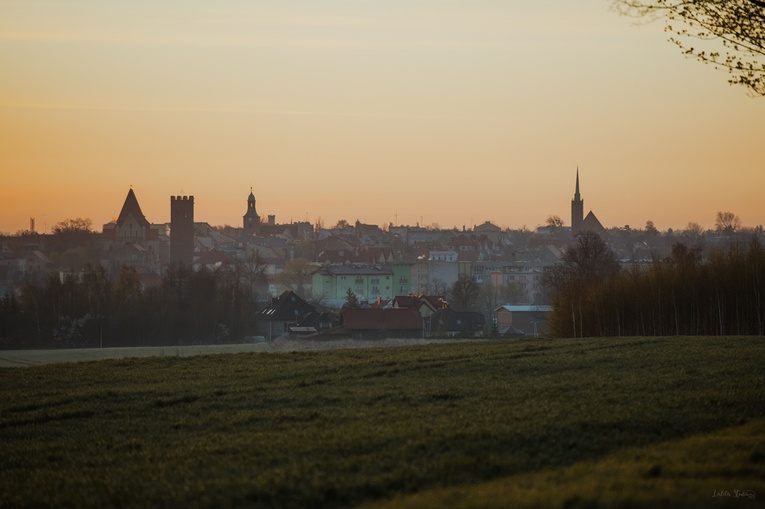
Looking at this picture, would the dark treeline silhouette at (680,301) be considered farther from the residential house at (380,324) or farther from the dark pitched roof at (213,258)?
the dark pitched roof at (213,258)

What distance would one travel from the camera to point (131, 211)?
563 ft

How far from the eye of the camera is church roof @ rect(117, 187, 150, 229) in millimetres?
170750

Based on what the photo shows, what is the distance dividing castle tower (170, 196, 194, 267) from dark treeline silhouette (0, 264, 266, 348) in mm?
73114

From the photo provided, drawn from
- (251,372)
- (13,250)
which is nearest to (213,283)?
(251,372)

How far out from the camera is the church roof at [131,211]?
171 metres

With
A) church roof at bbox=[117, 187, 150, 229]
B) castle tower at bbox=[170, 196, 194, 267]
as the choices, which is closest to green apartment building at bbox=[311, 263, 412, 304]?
castle tower at bbox=[170, 196, 194, 267]

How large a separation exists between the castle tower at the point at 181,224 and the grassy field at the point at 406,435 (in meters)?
138

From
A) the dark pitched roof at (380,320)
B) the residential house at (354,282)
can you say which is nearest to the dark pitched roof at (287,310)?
the dark pitched roof at (380,320)

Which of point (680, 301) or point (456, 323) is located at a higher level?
point (680, 301)

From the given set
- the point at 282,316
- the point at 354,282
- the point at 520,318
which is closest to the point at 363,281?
the point at 354,282

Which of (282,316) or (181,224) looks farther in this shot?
(181,224)

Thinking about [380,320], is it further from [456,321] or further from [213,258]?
[213,258]

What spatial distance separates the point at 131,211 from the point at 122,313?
99.6 meters

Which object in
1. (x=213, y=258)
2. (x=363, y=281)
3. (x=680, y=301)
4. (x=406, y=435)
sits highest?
(x=213, y=258)
